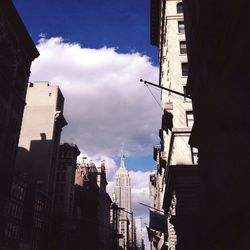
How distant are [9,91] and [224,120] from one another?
51.3 meters

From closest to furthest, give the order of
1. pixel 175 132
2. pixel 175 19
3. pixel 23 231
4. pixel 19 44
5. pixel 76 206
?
pixel 175 132 → pixel 175 19 → pixel 19 44 → pixel 23 231 → pixel 76 206

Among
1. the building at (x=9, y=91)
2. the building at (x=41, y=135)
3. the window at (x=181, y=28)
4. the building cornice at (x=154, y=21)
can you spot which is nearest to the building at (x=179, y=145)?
the window at (x=181, y=28)

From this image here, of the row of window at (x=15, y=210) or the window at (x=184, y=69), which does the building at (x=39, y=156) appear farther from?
the window at (x=184, y=69)

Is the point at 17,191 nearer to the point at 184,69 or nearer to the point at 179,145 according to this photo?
the point at 179,145

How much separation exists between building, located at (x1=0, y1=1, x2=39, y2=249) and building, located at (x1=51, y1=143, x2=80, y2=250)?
26.5 meters

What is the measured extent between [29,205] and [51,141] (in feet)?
80.4

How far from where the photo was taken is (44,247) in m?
81.5

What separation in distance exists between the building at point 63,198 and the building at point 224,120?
7280 cm

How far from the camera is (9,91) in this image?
6212cm

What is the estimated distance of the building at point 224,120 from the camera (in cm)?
1496

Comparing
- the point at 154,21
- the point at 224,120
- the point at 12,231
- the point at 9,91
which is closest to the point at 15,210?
the point at 12,231

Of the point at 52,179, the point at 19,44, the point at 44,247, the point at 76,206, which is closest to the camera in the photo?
the point at 19,44

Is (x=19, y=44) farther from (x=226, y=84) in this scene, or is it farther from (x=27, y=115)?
(x=226, y=84)

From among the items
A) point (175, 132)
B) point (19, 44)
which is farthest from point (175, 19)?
point (19, 44)
